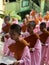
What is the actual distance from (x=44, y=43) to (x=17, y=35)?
105 centimetres

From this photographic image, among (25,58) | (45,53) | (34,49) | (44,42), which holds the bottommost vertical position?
(45,53)

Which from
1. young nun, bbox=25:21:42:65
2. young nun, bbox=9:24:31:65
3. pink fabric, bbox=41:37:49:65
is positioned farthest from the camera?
pink fabric, bbox=41:37:49:65

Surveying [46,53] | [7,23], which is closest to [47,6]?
[7,23]

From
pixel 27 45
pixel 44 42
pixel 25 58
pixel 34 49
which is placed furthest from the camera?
pixel 44 42

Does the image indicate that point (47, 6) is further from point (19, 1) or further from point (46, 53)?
point (46, 53)

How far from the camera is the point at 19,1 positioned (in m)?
10.5

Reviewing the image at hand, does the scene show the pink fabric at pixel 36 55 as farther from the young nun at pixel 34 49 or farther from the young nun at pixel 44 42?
the young nun at pixel 44 42

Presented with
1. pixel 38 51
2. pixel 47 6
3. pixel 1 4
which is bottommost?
pixel 47 6

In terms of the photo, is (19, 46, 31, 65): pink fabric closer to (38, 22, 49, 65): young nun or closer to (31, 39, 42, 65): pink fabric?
(31, 39, 42, 65): pink fabric

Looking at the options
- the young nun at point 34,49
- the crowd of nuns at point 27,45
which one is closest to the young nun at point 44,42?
the crowd of nuns at point 27,45

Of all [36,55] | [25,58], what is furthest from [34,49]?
[25,58]

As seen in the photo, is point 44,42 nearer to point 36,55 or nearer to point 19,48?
point 36,55

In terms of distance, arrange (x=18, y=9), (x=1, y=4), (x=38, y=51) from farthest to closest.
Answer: (x=18, y=9)
(x=1, y=4)
(x=38, y=51)

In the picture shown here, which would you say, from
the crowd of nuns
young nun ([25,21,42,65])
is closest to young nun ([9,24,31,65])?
the crowd of nuns
